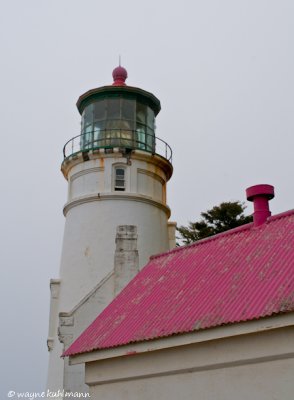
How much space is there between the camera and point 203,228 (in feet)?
84.0

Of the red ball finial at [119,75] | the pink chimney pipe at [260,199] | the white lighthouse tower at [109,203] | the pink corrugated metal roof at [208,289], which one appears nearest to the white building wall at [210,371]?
the pink corrugated metal roof at [208,289]

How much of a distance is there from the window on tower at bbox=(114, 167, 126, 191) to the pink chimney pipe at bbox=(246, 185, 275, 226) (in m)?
7.27

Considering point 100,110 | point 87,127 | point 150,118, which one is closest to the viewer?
point 100,110

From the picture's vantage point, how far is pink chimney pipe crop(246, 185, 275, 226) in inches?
466

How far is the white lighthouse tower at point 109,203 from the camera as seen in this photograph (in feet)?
54.1

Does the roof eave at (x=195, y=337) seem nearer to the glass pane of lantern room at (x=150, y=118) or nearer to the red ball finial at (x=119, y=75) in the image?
the glass pane of lantern room at (x=150, y=118)

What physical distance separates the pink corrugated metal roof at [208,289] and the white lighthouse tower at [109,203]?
11.9 ft

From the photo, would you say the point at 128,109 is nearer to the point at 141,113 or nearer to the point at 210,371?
the point at 141,113

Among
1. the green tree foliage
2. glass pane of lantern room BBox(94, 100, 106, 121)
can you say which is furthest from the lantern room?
the green tree foliage

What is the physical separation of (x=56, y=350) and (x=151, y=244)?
4.58m

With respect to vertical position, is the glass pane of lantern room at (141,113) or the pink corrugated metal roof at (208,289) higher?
the glass pane of lantern room at (141,113)

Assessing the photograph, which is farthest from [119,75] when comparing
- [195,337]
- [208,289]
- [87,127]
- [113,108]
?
[195,337]

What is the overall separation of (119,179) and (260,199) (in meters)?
7.82

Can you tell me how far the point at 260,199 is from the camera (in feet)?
39.8
